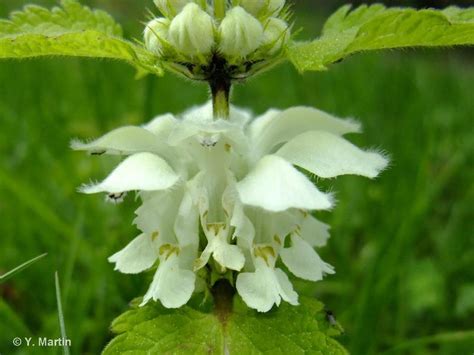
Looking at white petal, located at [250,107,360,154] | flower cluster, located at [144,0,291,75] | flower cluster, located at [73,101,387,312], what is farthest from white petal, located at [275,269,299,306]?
flower cluster, located at [144,0,291,75]

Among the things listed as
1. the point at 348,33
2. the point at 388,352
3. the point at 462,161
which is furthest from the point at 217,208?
the point at 462,161

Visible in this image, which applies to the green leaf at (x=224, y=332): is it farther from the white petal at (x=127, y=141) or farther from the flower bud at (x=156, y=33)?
the flower bud at (x=156, y=33)

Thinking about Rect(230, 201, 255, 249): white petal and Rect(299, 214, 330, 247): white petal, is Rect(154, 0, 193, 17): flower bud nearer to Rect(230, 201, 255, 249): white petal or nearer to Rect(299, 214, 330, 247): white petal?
Rect(230, 201, 255, 249): white petal

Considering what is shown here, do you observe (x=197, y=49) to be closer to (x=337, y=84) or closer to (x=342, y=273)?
(x=342, y=273)

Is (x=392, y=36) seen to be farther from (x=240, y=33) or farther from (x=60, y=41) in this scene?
(x=60, y=41)

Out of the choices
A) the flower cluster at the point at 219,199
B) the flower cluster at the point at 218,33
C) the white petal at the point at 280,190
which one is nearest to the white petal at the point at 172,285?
the flower cluster at the point at 219,199

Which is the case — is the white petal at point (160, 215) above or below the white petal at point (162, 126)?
below
